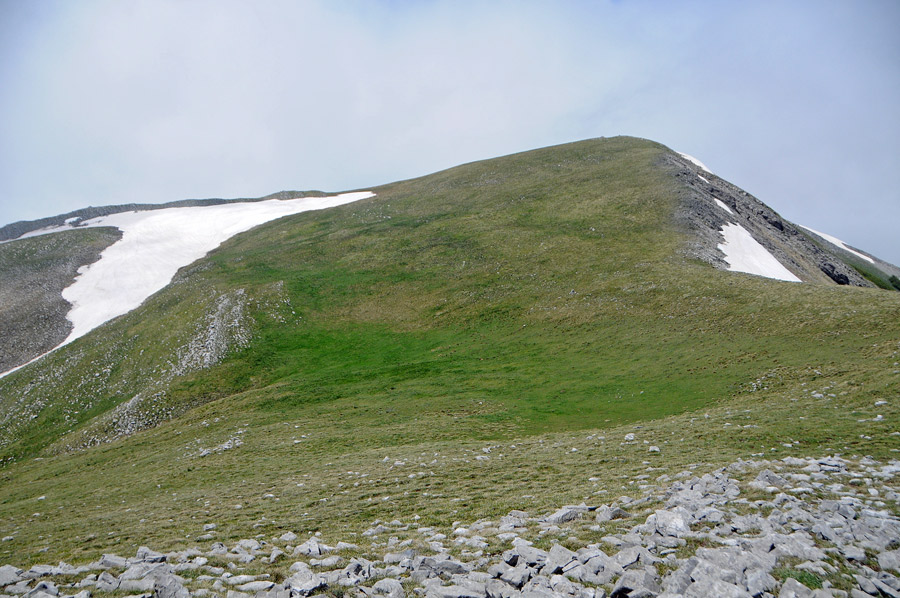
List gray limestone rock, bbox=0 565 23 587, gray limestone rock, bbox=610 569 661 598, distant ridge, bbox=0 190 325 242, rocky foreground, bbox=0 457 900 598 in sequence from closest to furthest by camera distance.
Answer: gray limestone rock, bbox=610 569 661 598, rocky foreground, bbox=0 457 900 598, gray limestone rock, bbox=0 565 23 587, distant ridge, bbox=0 190 325 242

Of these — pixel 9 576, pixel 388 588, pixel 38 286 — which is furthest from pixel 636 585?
pixel 38 286

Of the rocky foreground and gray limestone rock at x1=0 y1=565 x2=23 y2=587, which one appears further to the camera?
gray limestone rock at x1=0 y1=565 x2=23 y2=587

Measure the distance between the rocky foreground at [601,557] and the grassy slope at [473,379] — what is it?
2.61 m

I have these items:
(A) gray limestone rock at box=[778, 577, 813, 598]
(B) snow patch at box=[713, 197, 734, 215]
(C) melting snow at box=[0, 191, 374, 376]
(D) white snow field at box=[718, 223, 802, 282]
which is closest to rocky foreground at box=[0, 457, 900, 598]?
(A) gray limestone rock at box=[778, 577, 813, 598]

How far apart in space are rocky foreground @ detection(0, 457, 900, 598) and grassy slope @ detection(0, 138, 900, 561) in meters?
2.61

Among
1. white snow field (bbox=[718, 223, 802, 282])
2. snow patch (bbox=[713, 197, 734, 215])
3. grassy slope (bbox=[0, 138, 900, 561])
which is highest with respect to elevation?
snow patch (bbox=[713, 197, 734, 215])

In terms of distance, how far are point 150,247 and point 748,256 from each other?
9080 cm

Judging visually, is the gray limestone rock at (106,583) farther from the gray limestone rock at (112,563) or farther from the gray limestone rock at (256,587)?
the gray limestone rock at (256,587)

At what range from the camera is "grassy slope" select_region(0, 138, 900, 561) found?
1800 centimetres

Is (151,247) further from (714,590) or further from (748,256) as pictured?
(714,590)

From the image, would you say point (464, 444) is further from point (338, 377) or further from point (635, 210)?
point (635, 210)

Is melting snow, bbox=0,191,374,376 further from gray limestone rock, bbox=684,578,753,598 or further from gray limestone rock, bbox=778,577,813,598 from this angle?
gray limestone rock, bbox=778,577,813,598

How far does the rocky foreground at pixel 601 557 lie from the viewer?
8461mm

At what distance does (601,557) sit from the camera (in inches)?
364
